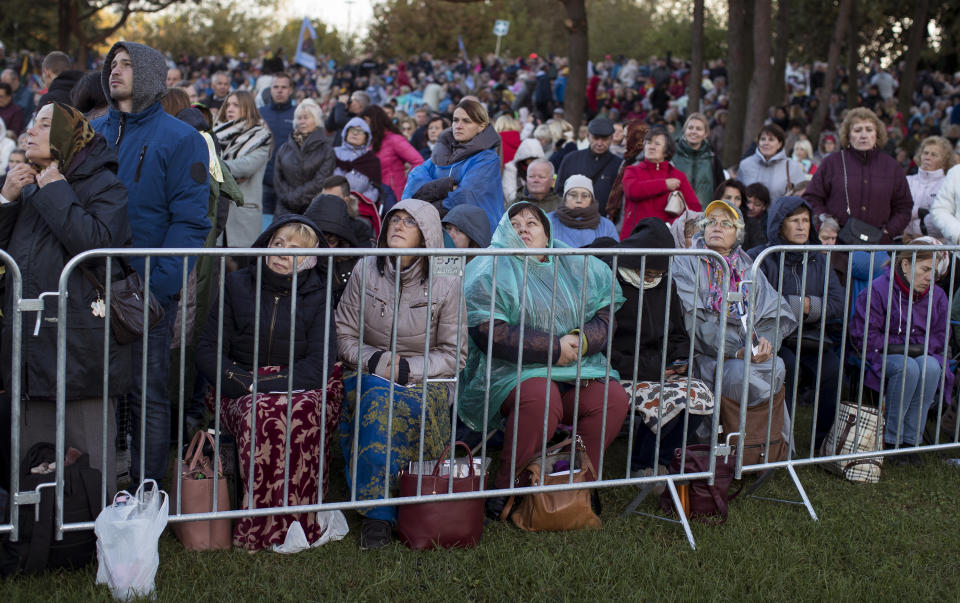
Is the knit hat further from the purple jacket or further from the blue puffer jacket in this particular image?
the blue puffer jacket

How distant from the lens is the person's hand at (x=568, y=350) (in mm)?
5137

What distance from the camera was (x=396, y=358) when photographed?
4.98 m

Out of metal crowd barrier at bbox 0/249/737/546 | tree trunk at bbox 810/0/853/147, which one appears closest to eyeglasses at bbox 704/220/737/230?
metal crowd barrier at bbox 0/249/737/546

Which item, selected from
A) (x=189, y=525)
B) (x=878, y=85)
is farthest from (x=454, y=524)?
(x=878, y=85)

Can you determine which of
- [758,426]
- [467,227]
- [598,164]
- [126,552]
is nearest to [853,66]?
[598,164]

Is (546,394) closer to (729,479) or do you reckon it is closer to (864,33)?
(729,479)

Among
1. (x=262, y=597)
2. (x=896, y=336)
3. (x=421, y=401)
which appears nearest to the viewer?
(x=262, y=597)

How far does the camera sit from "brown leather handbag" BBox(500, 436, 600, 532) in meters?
4.87

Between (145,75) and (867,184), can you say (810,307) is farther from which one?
(145,75)

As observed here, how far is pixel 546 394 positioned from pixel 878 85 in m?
32.0

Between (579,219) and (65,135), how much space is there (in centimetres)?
406

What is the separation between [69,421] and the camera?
14.6 ft

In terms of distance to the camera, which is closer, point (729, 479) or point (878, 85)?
point (729, 479)

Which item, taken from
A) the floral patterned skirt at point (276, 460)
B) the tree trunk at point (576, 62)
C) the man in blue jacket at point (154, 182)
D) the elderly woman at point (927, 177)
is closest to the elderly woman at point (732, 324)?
the floral patterned skirt at point (276, 460)
